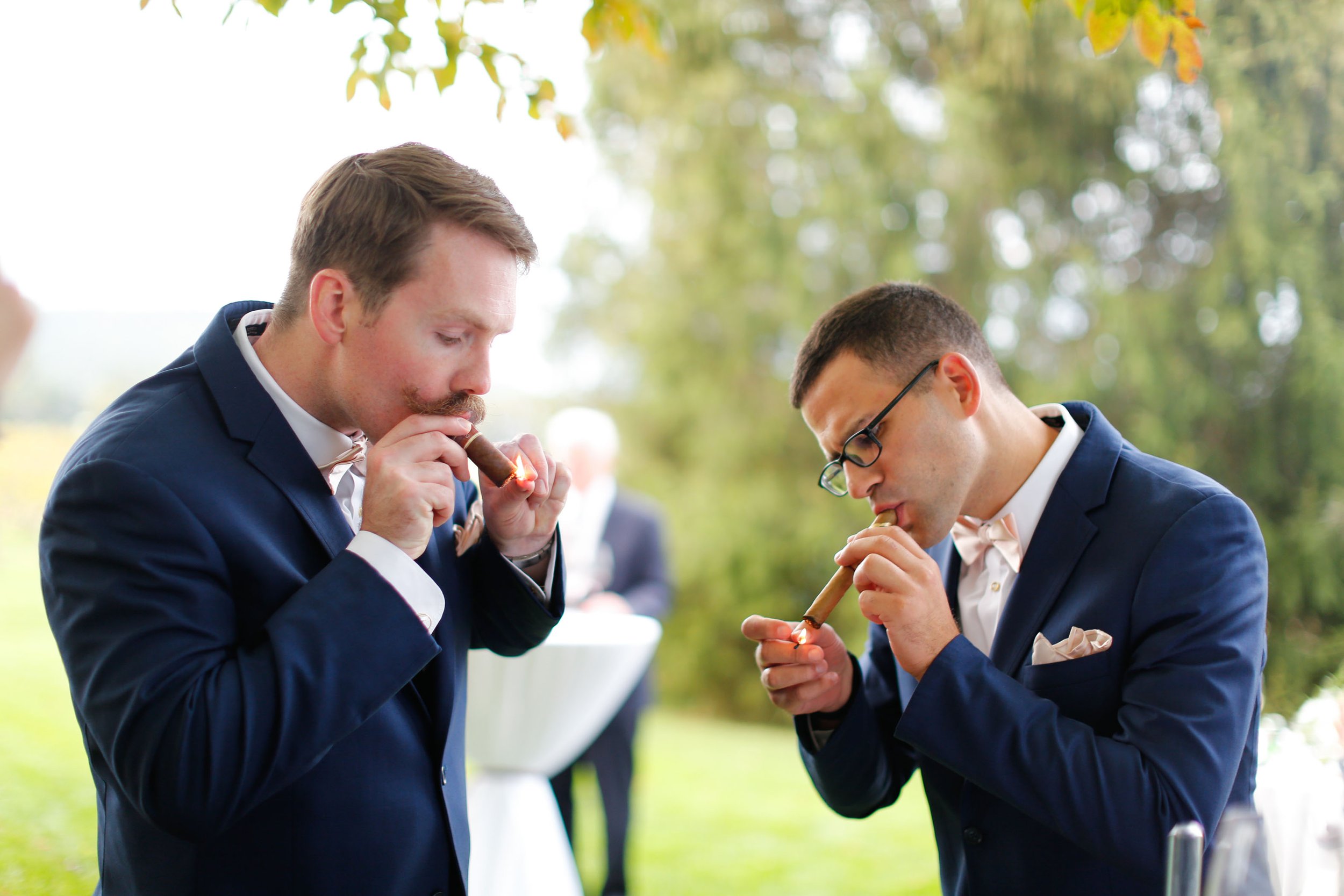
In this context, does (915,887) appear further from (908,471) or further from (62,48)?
(62,48)

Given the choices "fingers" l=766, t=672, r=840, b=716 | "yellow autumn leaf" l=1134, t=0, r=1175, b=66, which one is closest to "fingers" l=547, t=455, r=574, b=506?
"fingers" l=766, t=672, r=840, b=716

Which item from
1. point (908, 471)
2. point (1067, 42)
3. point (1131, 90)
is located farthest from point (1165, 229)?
point (908, 471)

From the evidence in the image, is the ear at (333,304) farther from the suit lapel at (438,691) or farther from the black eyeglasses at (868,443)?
the black eyeglasses at (868,443)

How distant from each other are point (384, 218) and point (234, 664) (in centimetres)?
85

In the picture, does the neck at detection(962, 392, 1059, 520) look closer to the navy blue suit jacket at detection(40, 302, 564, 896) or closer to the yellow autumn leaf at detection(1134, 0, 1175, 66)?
the yellow autumn leaf at detection(1134, 0, 1175, 66)

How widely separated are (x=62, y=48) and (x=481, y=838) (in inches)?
151

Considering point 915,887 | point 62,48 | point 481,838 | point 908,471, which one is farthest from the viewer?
point 915,887

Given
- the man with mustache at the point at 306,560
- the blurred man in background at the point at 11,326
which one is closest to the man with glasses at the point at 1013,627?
the man with mustache at the point at 306,560

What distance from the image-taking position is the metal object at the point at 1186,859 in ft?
3.92

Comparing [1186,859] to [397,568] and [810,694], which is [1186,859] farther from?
[397,568]

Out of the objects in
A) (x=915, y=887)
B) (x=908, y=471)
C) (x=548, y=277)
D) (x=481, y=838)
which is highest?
(x=908, y=471)

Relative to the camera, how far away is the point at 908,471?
2.23 m

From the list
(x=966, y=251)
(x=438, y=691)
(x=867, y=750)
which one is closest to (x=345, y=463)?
(x=438, y=691)

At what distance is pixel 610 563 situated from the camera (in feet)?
20.2
